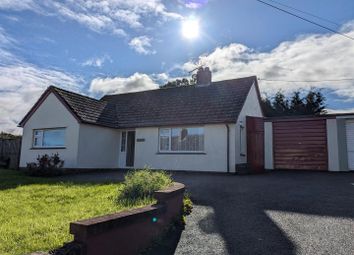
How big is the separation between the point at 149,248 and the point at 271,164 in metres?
15.3

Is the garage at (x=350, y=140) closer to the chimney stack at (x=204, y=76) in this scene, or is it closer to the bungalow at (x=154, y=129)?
the bungalow at (x=154, y=129)

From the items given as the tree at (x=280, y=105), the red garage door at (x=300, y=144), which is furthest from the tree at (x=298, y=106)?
the red garage door at (x=300, y=144)

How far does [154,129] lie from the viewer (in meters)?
19.4

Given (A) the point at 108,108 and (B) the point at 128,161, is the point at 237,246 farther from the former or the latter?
(A) the point at 108,108

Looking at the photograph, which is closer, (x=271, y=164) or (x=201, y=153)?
(x=201, y=153)

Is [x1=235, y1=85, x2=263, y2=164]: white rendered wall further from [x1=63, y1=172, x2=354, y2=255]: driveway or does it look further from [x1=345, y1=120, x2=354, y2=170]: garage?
[x1=63, y1=172, x2=354, y2=255]: driveway

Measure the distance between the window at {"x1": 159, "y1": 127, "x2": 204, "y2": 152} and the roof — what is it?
0.56 meters

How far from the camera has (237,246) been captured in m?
5.54

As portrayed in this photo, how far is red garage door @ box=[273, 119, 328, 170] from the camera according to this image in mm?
18078

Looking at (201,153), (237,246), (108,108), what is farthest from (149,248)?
(108,108)

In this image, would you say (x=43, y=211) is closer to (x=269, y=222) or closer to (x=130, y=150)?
(x=269, y=222)

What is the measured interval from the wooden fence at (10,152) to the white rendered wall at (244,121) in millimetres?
14369

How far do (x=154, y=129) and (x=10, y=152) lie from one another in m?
10.6

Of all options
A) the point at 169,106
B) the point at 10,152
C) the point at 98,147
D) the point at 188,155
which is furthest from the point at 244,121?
the point at 10,152
